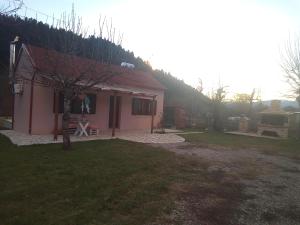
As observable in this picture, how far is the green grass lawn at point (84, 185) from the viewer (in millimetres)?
3814

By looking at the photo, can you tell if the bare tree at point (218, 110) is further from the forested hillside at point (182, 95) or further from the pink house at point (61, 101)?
the pink house at point (61, 101)

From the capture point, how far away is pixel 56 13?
958 cm

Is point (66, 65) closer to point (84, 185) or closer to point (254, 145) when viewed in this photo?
point (84, 185)

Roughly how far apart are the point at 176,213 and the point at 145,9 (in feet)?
31.9

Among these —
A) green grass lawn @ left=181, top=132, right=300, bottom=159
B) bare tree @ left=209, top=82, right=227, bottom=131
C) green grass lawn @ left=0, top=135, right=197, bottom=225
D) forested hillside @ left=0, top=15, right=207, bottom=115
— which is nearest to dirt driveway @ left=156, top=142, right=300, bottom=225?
green grass lawn @ left=0, top=135, right=197, bottom=225

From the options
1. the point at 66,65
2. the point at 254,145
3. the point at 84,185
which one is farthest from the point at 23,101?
the point at 254,145

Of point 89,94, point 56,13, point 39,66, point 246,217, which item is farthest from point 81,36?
point 246,217

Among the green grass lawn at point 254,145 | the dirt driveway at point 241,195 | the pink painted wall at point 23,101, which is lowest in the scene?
the dirt driveway at point 241,195

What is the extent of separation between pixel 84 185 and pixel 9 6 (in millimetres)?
4142

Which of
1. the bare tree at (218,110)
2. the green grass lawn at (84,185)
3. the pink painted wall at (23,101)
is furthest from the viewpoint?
the bare tree at (218,110)

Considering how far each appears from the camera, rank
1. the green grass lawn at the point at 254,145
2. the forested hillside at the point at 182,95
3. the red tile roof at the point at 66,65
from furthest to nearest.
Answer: the forested hillside at the point at 182,95 → the green grass lawn at the point at 254,145 → the red tile roof at the point at 66,65

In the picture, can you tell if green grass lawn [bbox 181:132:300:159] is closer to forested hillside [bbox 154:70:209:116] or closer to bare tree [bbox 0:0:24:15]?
forested hillside [bbox 154:70:209:116]

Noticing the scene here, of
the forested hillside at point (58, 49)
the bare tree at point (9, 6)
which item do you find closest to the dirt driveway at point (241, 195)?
the bare tree at point (9, 6)

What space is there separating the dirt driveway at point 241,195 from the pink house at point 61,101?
196 inches
